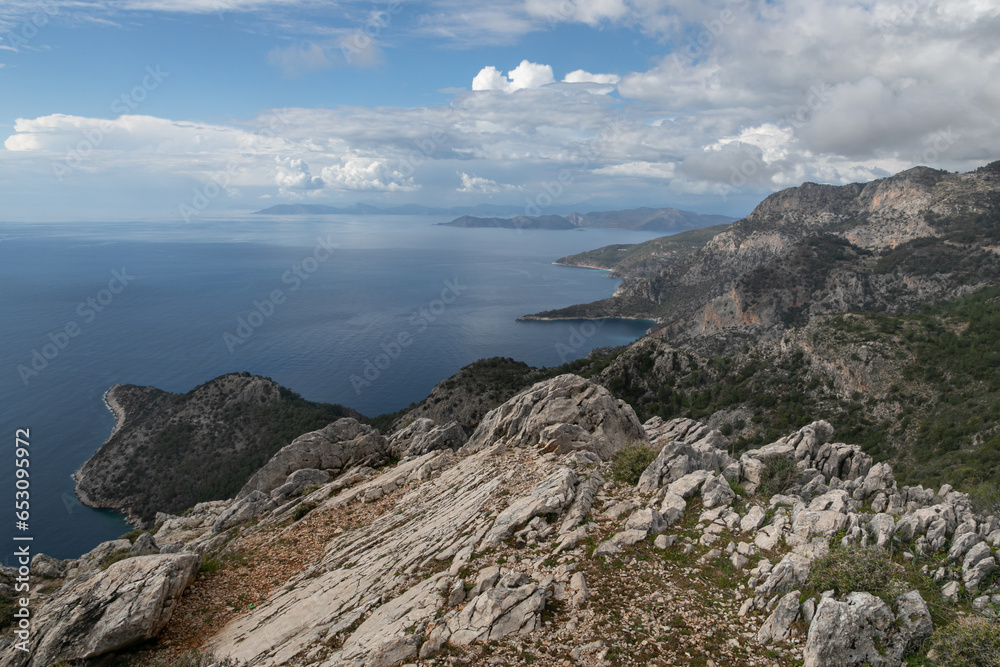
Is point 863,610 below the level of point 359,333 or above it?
above

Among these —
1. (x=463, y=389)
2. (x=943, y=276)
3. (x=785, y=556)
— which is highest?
(x=943, y=276)

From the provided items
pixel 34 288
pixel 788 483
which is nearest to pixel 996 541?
pixel 788 483

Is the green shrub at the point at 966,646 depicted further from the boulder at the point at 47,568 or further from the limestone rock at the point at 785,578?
the boulder at the point at 47,568

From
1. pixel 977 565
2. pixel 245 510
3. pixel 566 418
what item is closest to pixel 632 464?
pixel 566 418

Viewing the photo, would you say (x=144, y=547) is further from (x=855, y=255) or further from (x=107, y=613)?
(x=855, y=255)

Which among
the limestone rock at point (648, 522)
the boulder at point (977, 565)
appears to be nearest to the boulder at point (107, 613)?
the limestone rock at point (648, 522)

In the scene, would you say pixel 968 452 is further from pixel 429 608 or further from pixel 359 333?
pixel 359 333

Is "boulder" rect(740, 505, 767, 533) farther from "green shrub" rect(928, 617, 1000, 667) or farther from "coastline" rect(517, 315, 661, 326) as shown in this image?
"coastline" rect(517, 315, 661, 326)

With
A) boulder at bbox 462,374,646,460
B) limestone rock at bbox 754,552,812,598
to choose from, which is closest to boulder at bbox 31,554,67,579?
boulder at bbox 462,374,646,460
